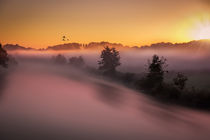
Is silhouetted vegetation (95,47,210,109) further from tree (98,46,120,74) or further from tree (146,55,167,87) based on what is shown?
tree (98,46,120,74)

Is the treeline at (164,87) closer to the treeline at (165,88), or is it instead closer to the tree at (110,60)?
the treeline at (165,88)

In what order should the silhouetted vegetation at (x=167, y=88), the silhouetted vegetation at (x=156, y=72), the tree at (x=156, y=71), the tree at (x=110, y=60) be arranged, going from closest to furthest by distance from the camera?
1. the silhouetted vegetation at (x=167, y=88)
2. the silhouetted vegetation at (x=156, y=72)
3. the tree at (x=156, y=71)
4. the tree at (x=110, y=60)

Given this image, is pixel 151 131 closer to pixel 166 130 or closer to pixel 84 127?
pixel 166 130

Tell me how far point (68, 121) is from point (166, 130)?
16.8m

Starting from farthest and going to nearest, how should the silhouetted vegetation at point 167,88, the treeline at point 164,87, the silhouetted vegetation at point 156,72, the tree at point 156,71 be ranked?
1. the tree at point 156,71
2. the silhouetted vegetation at point 156,72
3. the treeline at point 164,87
4. the silhouetted vegetation at point 167,88

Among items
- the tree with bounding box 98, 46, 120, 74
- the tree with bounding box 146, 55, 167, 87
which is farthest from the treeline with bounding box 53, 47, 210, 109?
the tree with bounding box 98, 46, 120, 74

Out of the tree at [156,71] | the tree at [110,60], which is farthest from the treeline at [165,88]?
the tree at [110,60]

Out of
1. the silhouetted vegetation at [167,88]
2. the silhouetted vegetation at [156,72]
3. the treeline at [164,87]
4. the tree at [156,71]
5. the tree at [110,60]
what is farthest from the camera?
the tree at [110,60]

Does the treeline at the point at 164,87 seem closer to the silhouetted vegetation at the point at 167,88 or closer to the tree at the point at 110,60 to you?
the silhouetted vegetation at the point at 167,88

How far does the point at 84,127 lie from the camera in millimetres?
31719

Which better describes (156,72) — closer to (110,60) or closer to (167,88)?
(167,88)

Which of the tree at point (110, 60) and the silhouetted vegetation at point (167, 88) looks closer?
the silhouetted vegetation at point (167, 88)

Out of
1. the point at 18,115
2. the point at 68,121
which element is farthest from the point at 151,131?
the point at 18,115

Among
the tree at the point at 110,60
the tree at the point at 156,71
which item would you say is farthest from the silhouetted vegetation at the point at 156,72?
the tree at the point at 110,60
